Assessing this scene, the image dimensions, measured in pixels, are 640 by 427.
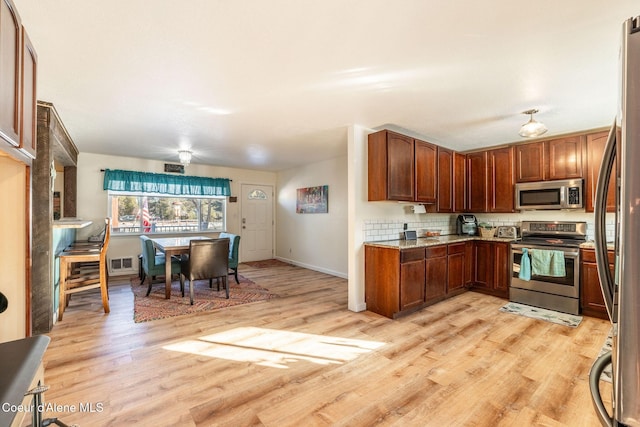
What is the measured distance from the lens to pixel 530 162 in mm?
3941

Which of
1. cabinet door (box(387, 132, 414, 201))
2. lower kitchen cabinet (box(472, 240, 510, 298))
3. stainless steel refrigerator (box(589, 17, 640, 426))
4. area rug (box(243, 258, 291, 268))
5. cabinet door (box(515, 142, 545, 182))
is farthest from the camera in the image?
area rug (box(243, 258, 291, 268))

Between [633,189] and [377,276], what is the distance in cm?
285

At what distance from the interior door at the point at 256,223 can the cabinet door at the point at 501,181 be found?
4.84 meters

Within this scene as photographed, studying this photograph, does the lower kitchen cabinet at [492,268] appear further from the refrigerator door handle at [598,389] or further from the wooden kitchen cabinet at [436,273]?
the refrigerator door handle at [598,389]

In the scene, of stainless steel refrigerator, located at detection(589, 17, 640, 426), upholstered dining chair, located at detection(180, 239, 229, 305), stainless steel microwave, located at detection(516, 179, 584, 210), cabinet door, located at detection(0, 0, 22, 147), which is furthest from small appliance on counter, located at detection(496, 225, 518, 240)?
cabinet door, located at detection(0, 0, 22, 147)

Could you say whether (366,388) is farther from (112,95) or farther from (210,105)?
(112,95)

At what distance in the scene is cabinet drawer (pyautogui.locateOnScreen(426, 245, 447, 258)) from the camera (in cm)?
356

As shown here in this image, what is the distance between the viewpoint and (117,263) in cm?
530

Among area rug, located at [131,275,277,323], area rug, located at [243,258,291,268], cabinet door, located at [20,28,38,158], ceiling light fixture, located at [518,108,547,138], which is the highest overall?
→ ceiling light fixture, located at [518,108,547,138]

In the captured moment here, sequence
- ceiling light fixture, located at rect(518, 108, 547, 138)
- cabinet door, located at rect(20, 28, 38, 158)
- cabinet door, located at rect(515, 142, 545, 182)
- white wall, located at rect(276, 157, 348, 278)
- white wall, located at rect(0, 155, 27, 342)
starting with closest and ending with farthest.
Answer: cabinet door, located at rect(20, 28, 38, 158)
white wall, located at rect(0, 155, 27, 342)
ceiling light fixture, located at rect(518, 108, 547, 138)
cabinet door, located at rect(515, 142, 545, 182)
white wall, located at rect(276, 157, 348, 278)

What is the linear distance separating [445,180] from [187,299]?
4.05 m

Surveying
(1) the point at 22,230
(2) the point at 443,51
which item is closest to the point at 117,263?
(1) the point at 22,230

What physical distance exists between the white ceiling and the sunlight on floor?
2.28 metres

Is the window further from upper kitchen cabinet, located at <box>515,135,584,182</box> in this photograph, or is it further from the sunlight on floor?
upper kitchen cabinet, located at <box>515,135,584,182</box>
